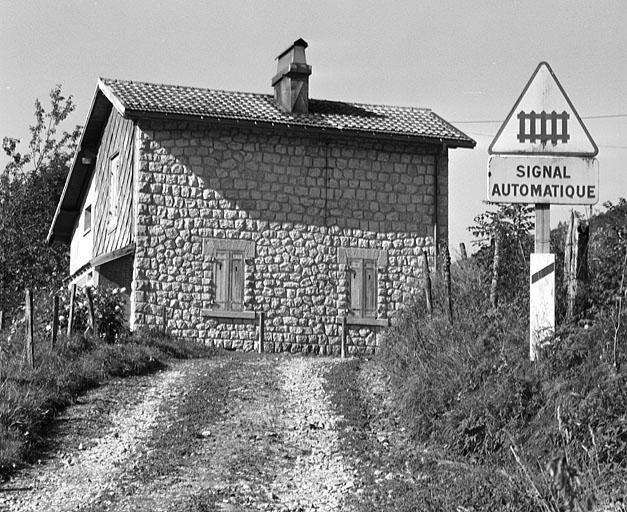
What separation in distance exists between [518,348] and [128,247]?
513 inches

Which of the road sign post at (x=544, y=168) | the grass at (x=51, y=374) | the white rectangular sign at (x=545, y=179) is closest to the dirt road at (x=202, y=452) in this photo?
the grass at (x=51, y=374)

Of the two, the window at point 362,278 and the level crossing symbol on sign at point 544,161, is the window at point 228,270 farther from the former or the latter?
the level crossing symbol on sign at point 544,161

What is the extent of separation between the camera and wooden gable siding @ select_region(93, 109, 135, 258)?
22328 mm

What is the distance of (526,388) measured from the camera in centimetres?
916

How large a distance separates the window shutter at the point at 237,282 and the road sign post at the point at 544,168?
41.7 feet

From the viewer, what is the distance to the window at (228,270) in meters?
21.8

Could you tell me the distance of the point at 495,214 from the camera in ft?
43.3

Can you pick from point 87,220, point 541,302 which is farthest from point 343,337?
point 541,302

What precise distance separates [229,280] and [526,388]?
13237 millimetres

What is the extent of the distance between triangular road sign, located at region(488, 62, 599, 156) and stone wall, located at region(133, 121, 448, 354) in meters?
12.7

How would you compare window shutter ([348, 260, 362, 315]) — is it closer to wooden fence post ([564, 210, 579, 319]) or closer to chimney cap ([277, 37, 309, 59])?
chimney cap ([277, 37, 309, 59])

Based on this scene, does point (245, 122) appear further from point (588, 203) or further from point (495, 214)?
point (588, 203)

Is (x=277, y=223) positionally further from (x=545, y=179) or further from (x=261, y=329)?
(x=545, y=179)

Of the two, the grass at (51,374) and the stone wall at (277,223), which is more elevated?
the stone wall at (277,223)
